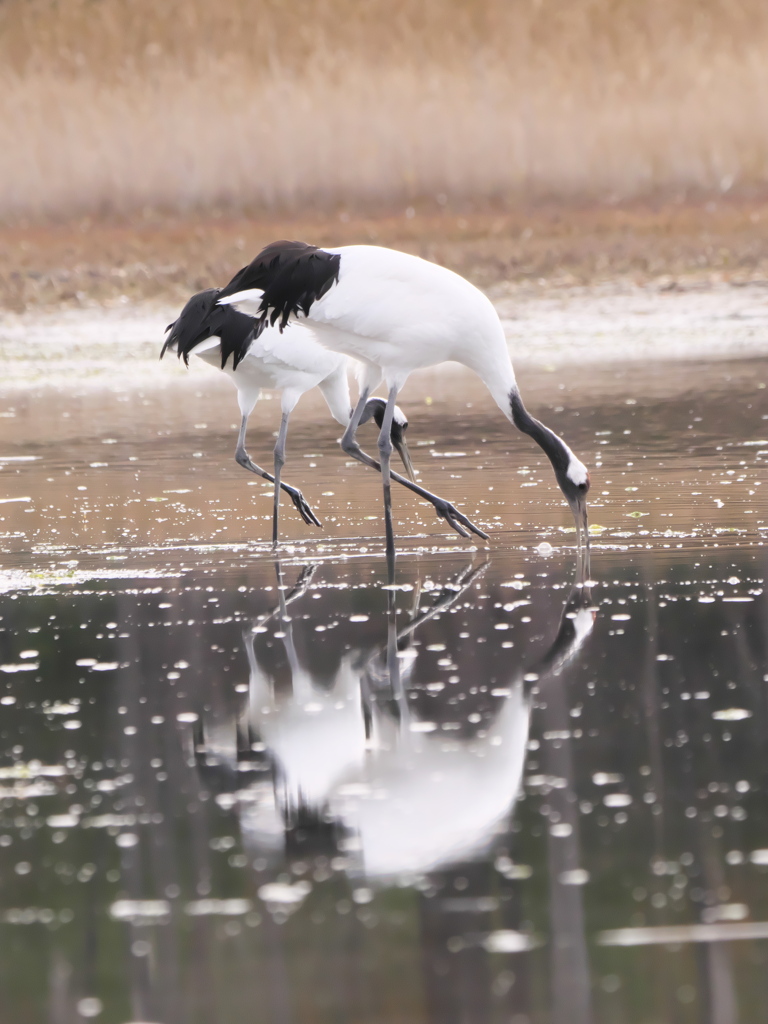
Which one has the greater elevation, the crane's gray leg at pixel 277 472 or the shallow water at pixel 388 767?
the shallow water at pixel 388 767

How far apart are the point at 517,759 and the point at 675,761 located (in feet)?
1.33

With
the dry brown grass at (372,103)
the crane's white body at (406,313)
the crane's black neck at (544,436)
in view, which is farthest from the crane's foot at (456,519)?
the dry brown grass at (372,103)

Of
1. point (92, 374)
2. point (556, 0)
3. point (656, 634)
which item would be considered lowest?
point (92, 374)

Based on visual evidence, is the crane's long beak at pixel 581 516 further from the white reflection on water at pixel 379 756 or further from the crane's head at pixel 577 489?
the white reflection on water at pixel 379 756

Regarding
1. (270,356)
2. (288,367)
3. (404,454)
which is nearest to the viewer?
(404,454)

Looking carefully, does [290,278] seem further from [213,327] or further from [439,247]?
[439,247]

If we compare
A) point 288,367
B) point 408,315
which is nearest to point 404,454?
point 288,367

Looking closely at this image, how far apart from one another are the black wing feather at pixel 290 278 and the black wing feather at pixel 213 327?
4.07ft

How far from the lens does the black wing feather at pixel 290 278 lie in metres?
7.77

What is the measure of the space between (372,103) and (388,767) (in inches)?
907

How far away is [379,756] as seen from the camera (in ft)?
14.9

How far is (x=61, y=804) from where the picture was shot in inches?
168

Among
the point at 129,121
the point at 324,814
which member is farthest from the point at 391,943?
the point at 129,121

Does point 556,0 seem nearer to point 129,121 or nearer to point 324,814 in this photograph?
point 129,121
